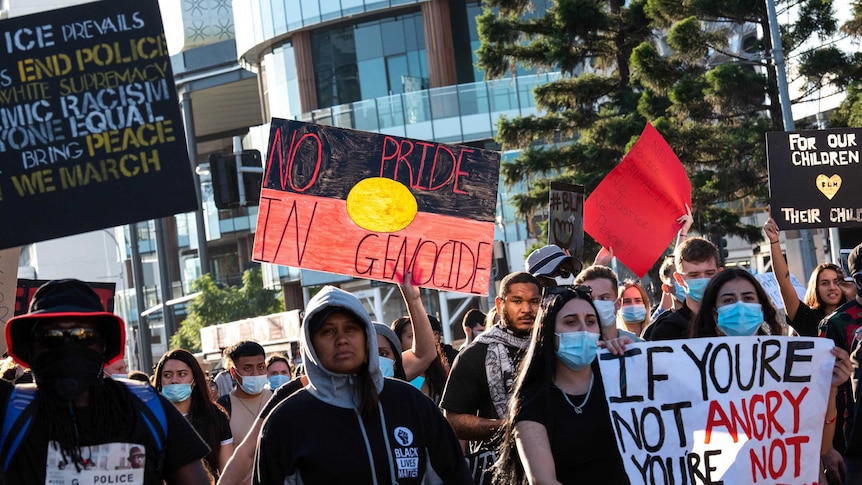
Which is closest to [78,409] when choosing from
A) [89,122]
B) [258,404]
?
[89,122]

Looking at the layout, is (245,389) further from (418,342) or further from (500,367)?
(500,367)

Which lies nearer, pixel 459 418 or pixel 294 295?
pixel 459 418

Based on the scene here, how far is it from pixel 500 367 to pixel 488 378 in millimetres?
71

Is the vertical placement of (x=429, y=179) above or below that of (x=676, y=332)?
above

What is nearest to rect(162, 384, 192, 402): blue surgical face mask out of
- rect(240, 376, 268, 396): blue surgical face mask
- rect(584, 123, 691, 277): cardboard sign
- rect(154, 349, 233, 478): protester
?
rect(154, 349, 233, 478): protester

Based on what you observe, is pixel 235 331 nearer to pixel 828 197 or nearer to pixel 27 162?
pixel 828 197

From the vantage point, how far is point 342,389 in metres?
4.49

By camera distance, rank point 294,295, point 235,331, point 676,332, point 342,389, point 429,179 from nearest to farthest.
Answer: point 342,389, point 676,332, point 429,179, point 235,331, point 294,295

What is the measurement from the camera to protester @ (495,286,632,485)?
507 centimetres

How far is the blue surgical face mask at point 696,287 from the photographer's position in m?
7.02

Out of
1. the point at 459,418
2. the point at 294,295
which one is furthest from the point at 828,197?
the point at 294,295

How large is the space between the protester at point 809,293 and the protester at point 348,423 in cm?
373

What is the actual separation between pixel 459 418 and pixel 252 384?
283cm

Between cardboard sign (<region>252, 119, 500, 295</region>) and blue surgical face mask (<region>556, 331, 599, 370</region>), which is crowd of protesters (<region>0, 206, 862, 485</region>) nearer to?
blue surgical face mask (<region>556, 331, 599, 370</region>)
